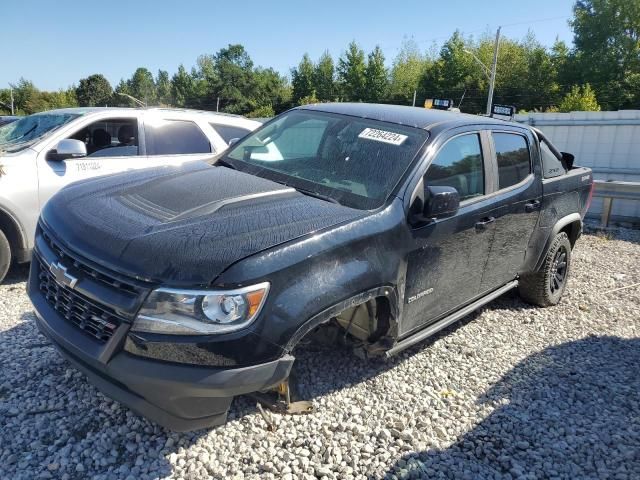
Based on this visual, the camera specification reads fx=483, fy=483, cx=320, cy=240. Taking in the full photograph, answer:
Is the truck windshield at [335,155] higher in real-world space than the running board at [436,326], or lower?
higher

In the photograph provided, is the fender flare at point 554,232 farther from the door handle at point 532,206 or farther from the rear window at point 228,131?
the rear window at point 228,131

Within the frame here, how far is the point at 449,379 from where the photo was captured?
138 inches

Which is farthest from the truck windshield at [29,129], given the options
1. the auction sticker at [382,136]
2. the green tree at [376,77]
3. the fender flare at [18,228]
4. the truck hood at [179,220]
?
the green tree at [376,77]

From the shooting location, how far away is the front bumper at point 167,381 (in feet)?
6.79

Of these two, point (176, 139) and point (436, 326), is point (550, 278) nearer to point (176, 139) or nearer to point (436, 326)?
point (436, 326)

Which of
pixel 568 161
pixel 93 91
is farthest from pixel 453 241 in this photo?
pixel 93 91

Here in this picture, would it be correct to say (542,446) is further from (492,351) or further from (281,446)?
(281,446)

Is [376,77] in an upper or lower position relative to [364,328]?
upper

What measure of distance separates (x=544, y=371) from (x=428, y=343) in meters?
0.90

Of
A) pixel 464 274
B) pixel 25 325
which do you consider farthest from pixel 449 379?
pixel 25 325

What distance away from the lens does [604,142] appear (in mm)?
10664

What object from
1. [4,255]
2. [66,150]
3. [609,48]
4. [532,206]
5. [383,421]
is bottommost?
[383,421]

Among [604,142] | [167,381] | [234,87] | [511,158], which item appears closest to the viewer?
[167,381]

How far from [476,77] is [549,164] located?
54867 millimetres
